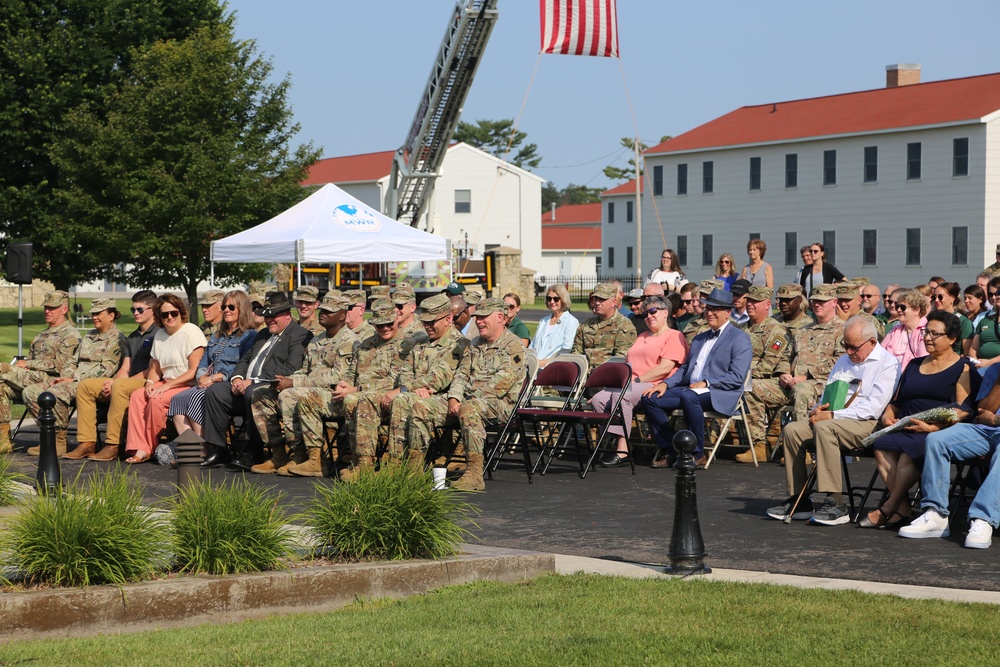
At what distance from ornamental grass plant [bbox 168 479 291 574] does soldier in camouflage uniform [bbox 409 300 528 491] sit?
4.17 metres

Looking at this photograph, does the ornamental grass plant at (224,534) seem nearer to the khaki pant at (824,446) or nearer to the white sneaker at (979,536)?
the khaki pant at (824,446)

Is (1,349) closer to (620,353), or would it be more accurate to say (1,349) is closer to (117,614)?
(620,353)

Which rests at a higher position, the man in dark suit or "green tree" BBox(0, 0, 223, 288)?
"green tree" BBox(0, 0, 223, 288)

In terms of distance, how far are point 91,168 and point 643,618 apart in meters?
29.4

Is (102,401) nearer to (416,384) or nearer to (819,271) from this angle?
(416,384)

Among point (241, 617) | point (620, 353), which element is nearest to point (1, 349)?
point (620, 353)

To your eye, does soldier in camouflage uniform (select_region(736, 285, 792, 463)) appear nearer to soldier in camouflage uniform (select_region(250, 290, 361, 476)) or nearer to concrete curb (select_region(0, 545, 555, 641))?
soldier in camouflage uniform (select_region(250, 290, 361, 476))

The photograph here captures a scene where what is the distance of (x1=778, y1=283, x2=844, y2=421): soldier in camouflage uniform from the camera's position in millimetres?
12625

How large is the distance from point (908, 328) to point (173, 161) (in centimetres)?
2359

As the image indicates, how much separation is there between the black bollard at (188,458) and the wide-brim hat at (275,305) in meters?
5.38

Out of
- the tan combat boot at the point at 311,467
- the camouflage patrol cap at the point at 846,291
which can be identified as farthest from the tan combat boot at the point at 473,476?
the camouflage patrol cap at the point at 846,291

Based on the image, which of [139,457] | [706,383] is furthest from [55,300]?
[706,383]

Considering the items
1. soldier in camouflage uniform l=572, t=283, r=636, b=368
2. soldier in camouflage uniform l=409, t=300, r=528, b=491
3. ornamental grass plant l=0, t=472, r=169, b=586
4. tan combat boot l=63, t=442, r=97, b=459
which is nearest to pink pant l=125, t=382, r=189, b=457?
tan combat boot l=63, t=442, r=97, b=459

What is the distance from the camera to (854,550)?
327 inches
